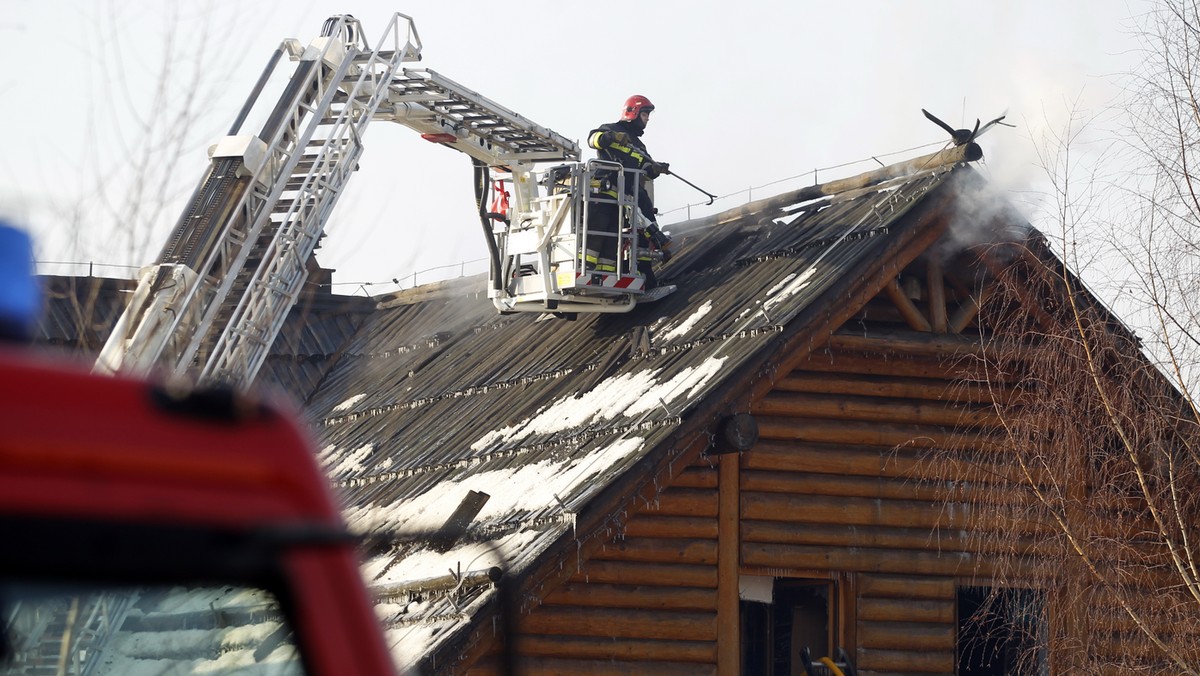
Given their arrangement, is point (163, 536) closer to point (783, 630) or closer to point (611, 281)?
point (783, 630)

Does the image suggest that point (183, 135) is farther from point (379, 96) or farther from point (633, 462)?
point (379, 96)

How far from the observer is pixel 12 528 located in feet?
6.18

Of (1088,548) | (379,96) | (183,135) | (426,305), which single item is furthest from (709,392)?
(426,305)

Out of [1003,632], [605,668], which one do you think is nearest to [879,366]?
[1003,632]

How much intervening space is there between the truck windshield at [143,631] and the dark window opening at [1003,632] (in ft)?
33.5

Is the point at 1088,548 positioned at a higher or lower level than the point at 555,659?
higher

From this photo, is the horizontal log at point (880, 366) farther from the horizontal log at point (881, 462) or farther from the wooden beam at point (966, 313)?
the horizontal log at point (881, 462)

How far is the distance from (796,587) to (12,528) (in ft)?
41.1

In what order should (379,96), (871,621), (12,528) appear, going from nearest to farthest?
(12,528) < (871,621) < (379,96)

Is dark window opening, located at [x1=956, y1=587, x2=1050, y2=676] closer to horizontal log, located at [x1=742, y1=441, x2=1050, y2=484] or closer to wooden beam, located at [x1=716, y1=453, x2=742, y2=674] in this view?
horizontal log, located at [x1=742, y1=441, x2=1050, y2=484]

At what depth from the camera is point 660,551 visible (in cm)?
1248

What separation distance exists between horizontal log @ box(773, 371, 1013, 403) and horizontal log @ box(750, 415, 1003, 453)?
0.85 feet

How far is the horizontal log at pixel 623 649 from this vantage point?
12031mm

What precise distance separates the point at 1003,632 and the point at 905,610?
6.34ft
